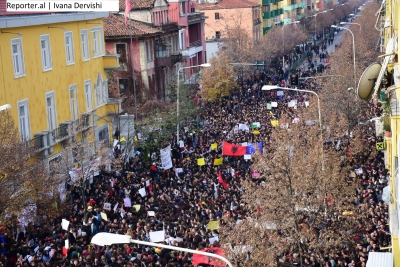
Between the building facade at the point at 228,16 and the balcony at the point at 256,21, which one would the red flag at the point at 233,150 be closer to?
the building facade at the point at 228,16

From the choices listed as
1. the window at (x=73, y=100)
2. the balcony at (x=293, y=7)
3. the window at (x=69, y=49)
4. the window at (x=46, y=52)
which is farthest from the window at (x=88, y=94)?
the balcony at (x=293, y=7)

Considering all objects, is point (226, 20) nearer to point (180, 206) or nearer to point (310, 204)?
point (180, 206)

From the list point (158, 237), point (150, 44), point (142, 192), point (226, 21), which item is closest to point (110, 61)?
point (142, 192)

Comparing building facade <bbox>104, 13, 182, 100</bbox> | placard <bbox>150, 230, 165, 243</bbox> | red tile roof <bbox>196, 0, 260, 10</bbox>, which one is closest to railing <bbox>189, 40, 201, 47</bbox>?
building facade <bbox>104, 13, 182, 100</bbox>

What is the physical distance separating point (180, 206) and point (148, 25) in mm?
35390

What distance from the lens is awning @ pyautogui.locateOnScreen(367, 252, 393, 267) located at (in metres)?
20.5


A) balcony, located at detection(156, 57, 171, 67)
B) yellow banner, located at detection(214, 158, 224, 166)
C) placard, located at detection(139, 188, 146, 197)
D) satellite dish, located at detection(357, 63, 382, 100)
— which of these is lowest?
yellow banner, located at detection(214, 158, 224, 166)

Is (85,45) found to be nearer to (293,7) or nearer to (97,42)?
(97,42)

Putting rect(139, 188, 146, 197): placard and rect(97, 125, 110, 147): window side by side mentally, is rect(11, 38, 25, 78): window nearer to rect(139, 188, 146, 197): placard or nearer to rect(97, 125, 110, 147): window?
rect(139, 188, 146, 197): placard

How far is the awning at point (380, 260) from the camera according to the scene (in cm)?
2048

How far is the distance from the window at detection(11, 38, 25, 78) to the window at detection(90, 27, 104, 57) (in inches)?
343

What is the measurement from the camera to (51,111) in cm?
3828

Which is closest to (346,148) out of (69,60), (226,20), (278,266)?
(69,60)

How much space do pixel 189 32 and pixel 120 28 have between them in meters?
20.2
